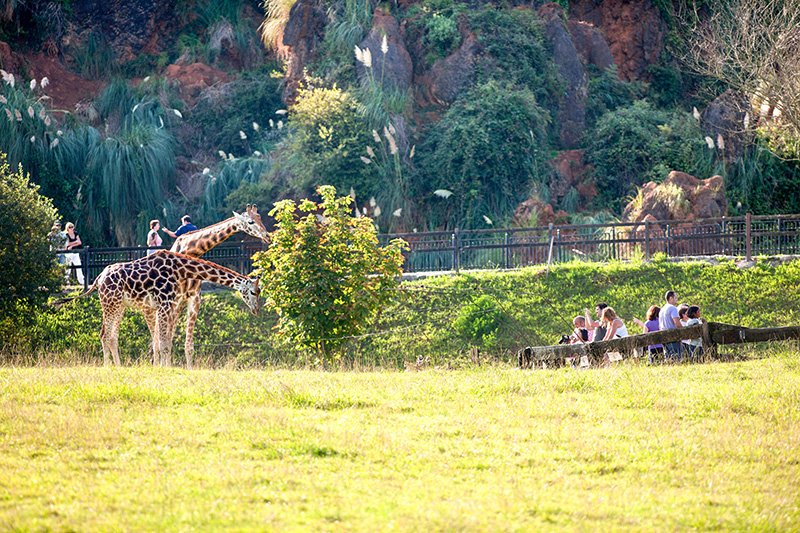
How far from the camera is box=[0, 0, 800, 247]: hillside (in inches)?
1147

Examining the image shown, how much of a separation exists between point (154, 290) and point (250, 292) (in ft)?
6.37

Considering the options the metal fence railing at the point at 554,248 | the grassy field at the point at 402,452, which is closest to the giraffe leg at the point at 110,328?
the grassy field at the point at 402,452

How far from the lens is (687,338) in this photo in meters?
13.0

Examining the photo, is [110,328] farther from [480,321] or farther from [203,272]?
[480,321]

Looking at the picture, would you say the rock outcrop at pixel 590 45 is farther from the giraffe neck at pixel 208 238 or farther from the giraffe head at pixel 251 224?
the giraffe neck at pixel 208 238

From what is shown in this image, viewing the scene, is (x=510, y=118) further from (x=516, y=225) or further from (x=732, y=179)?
(x=732, y=179)

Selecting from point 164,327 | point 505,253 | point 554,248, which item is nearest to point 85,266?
point 164,327

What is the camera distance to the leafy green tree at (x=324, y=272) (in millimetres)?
15117

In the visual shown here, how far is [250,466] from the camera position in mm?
7332

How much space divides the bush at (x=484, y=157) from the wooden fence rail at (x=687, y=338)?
1676cm

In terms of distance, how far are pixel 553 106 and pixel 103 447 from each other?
1154 inches

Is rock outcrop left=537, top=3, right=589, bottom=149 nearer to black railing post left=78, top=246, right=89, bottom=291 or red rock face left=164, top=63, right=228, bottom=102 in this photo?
red rock face left=164, top=63, right=228, bottom=102

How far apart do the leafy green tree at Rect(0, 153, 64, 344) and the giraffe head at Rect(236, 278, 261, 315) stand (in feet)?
20.5

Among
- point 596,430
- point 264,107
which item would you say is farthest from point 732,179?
point 596,430
